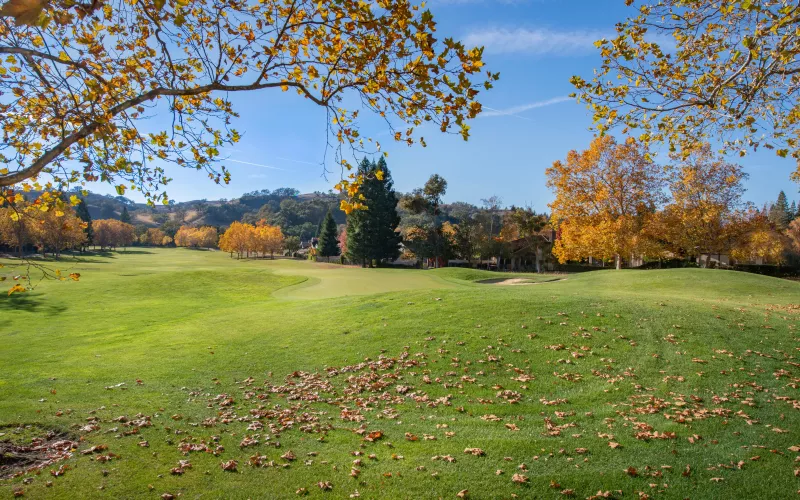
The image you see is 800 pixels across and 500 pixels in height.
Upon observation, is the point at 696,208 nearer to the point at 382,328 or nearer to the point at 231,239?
the point at 382,328

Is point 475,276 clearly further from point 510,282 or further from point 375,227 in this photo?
point 375,227

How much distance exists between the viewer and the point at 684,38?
813 centimetres

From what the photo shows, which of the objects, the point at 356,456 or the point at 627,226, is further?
the point at 627,226

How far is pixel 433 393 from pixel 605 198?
91.4ft

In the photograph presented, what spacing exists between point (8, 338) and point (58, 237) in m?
48.8

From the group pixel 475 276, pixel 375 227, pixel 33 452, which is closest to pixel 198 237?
pixel 375 227

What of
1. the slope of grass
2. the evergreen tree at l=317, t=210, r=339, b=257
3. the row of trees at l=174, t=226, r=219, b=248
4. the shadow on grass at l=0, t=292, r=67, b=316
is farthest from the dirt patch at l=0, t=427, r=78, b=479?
the row of trees at l=174, t=226, r=219, b=248

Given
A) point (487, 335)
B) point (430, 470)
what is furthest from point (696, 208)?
point (430, 470)

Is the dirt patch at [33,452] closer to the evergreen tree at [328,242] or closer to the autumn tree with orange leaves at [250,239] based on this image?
the evergreen tree at [328,242]

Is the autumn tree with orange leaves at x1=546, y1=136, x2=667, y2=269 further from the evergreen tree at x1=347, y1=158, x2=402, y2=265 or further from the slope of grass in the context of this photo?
the evergreen tree at x1=347, y1=158, x2=402, y2=265

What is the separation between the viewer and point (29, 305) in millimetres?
19125

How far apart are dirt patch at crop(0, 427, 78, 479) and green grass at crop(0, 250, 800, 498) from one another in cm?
17

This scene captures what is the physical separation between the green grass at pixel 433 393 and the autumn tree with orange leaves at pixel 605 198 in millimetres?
13815

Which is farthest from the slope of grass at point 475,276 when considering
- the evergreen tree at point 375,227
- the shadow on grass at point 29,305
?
the evergreen tree at point 375,227
